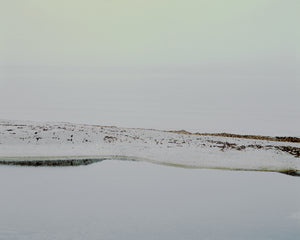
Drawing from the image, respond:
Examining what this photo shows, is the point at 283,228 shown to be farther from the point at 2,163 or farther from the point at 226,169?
the point at 2,163

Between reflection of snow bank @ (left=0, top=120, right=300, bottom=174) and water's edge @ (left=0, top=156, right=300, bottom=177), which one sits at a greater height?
reflection of snow bank @ (left=0, top=120, right=300, bottom=174)

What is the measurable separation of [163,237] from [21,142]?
17018mm

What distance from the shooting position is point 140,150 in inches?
966

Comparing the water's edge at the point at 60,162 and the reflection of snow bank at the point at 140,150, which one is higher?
the reflection of snow bank at the point at 140,150

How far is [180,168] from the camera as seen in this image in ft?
70.3

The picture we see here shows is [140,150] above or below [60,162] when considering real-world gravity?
above

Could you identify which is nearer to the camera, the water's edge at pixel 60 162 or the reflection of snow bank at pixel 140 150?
the water's edge at pixel 60 162

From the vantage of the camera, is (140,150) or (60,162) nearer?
(60,162)

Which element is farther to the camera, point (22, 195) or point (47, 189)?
point (47, 189)

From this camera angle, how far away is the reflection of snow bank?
22.4m

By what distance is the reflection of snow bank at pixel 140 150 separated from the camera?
880 inches

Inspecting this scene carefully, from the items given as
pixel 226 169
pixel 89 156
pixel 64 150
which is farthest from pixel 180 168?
pixel 64 150

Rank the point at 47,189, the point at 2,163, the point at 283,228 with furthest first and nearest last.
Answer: the point at 2,163
the point at 47,189
the point at 283,228

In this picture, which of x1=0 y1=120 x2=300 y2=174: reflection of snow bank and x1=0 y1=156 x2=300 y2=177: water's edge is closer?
x1=0 y1=156 x2=300 y2=177: water's edge
